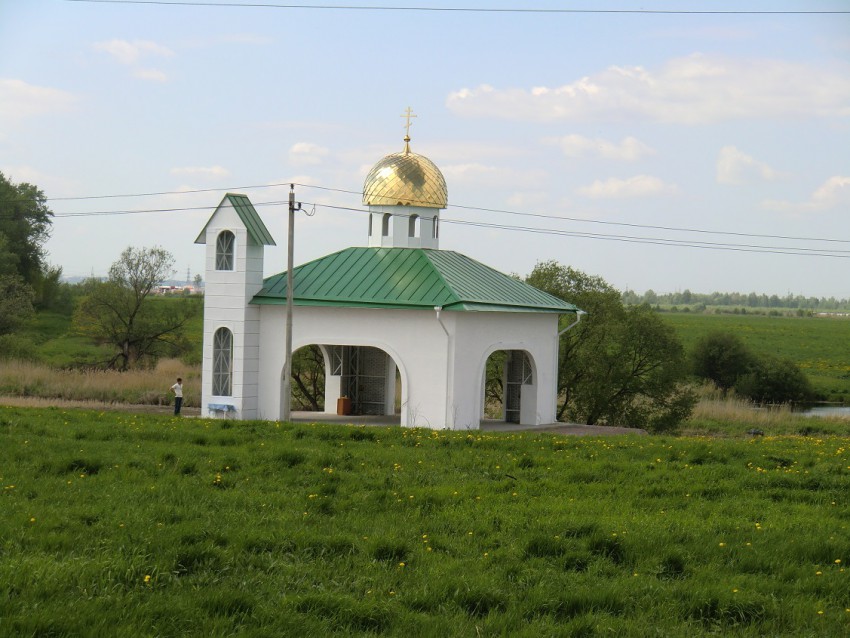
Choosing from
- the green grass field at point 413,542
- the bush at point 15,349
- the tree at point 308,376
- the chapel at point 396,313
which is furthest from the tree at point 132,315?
the green grass field at point 413,542

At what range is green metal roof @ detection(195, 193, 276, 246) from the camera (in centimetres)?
2416

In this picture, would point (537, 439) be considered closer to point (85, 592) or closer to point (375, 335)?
point (375, 335)

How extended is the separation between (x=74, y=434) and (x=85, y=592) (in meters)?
7.84

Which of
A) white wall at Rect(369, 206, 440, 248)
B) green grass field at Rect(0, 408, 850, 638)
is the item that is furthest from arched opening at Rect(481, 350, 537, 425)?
green grass field at Rect(0, 408, 850, 638)

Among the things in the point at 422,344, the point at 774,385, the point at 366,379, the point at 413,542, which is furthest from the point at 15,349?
the point at 413,542

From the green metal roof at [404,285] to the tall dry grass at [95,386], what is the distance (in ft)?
33.1

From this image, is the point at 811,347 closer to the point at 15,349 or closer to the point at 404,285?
the point at 15,349

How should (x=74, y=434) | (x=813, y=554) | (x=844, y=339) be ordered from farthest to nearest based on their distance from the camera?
(x=844, y=339) < (x=74, y=434) < (x=813, y=554)

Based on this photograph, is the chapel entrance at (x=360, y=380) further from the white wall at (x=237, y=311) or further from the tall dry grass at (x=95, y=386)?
the tall dry grass at (x=95, y=386)

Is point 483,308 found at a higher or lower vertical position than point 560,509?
higher

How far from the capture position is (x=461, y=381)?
74.1 feet

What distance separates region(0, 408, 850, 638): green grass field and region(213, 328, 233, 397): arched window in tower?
1028 cm

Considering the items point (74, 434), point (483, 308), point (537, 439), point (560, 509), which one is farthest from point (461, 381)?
point (560, 509)

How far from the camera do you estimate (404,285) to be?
23547mm
